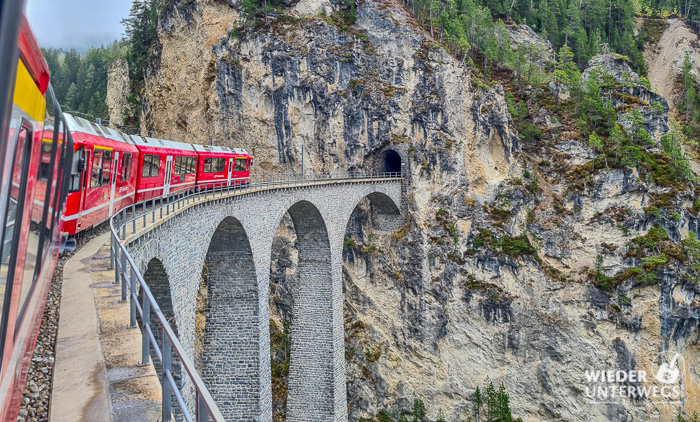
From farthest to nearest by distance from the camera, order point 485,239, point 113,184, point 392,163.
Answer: point 392,163, point 485,239, point 113,184

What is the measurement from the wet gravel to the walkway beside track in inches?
2.3

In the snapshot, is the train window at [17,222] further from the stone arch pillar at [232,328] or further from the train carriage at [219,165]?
the train carriage at [219,165]

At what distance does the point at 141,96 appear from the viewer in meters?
39.2

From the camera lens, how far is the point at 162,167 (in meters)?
15.7

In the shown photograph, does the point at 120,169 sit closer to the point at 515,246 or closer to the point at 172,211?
the point at 172,211

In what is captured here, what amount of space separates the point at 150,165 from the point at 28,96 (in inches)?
517

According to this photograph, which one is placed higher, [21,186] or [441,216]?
[441,216]

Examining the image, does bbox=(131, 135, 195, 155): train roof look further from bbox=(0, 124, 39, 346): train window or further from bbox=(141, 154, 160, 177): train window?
bbox=(0, 124, 39, 346): train window

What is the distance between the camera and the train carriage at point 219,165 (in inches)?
747

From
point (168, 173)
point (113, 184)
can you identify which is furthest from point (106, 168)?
point (168, 173)

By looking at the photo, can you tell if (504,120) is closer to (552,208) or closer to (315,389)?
(552,208)

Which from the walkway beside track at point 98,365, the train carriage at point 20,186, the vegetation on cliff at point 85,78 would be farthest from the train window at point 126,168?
the vegetation on cliff at point 85,78

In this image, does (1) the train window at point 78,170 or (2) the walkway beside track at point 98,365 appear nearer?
(2) the walkway beside track at point 98,365

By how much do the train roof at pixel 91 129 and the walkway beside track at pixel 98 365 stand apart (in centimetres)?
460
